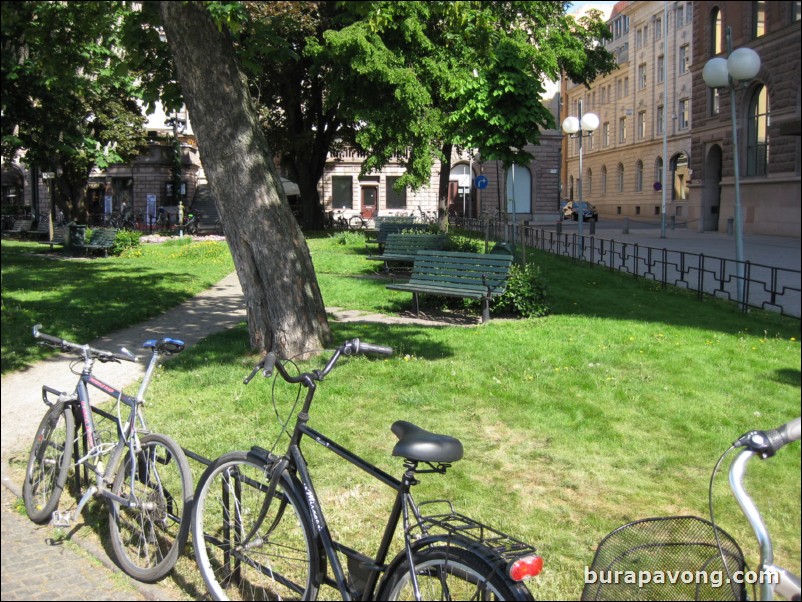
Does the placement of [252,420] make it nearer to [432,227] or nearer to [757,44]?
[757,44]

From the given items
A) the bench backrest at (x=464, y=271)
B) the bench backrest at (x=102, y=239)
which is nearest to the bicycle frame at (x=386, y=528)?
the bench backrest at (x=464, y=271)

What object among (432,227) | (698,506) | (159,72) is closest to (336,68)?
(432,227)

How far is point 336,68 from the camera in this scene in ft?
86.9

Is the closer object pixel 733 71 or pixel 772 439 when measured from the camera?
pixel 772 439

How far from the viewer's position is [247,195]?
26.1 ft

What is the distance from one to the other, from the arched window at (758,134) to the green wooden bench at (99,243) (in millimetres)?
9498

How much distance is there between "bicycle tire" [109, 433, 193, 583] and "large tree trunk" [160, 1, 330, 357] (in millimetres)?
3888

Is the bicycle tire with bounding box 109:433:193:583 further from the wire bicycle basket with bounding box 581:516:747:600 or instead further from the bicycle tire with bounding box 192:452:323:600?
the wire bicycle basket with bounding box 581:516:747:600

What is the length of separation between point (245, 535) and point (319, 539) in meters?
0.63

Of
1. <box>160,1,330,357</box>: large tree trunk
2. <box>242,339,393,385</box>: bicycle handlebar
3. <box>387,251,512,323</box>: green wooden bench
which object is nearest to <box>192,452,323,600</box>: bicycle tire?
<box>242,339,393,385</box>: bicycle handlebar

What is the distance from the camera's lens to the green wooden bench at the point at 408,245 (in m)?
17.0

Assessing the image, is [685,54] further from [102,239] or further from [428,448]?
[102,239]

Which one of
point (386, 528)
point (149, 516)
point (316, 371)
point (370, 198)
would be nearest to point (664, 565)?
point (386, 528)

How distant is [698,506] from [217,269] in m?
16.3
